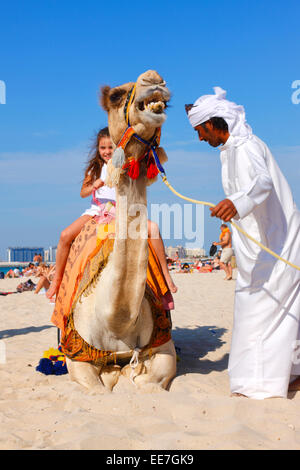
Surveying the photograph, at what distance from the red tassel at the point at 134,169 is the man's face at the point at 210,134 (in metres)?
0.82

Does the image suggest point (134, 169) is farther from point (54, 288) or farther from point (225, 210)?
point (54, 288)

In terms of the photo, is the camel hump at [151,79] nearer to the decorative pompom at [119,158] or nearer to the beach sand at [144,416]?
the decorative pompom at [119,158]

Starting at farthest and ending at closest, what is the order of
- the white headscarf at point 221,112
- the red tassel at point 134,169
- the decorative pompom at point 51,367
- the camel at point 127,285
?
the decorative pompom at point 51,367 → the white headscarf at point 221,112 → the red tassel at point 134,169 → the camel at point 127,285

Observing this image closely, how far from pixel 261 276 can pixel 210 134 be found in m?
1.13

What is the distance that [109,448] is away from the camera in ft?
9.18

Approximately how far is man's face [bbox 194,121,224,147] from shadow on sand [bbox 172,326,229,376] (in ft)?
7.19

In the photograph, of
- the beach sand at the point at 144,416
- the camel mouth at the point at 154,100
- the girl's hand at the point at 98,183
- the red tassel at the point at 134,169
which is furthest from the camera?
the girl's hand at the point at 98,183

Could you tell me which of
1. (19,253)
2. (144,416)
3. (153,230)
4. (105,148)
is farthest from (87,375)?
(19,253)

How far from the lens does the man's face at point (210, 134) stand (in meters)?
3.95

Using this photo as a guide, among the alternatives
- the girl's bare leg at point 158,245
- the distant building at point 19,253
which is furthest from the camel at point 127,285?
the distant building at point 19,253

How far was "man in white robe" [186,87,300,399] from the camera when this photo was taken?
367cm

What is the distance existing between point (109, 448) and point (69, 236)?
2.70 m

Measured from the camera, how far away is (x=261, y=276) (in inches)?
147

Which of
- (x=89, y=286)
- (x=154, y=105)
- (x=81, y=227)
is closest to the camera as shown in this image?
(x=154, y=105)
